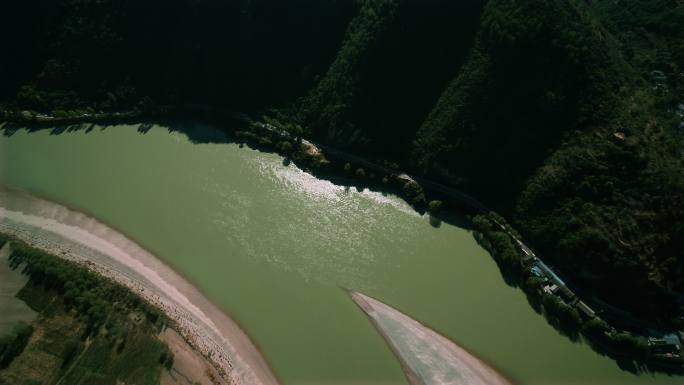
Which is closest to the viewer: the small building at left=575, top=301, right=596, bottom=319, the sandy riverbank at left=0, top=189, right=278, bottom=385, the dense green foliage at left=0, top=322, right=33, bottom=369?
the dense green foliage at left=0, top=322, right=33, bottom=369

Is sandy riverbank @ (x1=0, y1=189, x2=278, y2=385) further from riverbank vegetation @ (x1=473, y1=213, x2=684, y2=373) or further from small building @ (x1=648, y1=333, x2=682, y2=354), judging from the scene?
small building @ (x1=648, y1=333, x2=682, y2=354)

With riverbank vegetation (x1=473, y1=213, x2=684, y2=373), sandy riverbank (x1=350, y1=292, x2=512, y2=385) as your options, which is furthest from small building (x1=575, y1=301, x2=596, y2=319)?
sandy riverbank (x1=350, y1=292, x2=512, y2=385)

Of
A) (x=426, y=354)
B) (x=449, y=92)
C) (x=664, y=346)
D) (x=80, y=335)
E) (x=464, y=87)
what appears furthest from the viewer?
(x=449, y=92)

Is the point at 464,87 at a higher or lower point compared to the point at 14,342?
higher

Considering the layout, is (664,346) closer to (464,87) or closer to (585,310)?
(585,310)

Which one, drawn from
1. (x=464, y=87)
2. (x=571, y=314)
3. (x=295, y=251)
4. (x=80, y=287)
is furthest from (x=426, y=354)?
(x=80, y=287)

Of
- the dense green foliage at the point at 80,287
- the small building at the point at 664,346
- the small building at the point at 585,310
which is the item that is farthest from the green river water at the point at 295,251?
the dense green foliage at the point at 80,287
